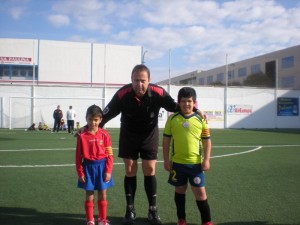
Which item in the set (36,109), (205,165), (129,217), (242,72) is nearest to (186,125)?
(205,165)

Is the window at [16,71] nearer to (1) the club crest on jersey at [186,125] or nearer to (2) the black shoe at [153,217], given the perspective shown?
(2) the black shoe at [153,217]

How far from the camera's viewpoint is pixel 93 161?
3.65m

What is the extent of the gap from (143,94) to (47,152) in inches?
265

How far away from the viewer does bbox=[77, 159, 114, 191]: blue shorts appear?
3650mm

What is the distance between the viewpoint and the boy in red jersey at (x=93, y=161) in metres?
3.62

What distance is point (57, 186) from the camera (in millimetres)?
5602

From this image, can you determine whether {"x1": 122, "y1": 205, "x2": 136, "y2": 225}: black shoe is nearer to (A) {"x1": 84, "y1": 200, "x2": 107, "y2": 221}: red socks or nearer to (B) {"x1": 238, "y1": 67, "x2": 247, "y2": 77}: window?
(A) {"x1": 84, "y1": 200, "x2": 107, "y2": 221}: red socks

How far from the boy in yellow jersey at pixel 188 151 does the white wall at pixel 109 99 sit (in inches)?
698

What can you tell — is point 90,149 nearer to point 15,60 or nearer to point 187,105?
point 187,105

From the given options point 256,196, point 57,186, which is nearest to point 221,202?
point 256,196

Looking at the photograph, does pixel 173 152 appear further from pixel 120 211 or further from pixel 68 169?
pixel 68 169

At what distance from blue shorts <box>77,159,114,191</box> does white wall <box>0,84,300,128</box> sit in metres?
17.6

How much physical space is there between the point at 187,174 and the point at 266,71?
51.2 meters

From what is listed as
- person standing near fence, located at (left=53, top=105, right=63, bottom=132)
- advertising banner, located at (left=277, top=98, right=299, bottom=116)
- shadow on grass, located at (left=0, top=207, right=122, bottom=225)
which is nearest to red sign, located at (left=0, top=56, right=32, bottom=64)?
person standing near fence, located at (left=53, top=105, right=63, bottom=132)
